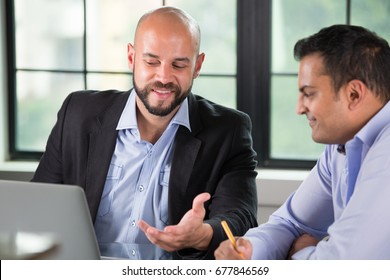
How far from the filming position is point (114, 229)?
2.57 metres

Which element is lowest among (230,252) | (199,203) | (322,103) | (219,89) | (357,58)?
(230,252)

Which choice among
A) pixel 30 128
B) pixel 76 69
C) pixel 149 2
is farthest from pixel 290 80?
pixel 30 128

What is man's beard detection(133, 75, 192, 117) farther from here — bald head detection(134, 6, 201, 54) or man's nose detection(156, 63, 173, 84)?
bald head detection(134, 6, 201, 54)

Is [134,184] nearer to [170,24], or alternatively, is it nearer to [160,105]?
[160,105]

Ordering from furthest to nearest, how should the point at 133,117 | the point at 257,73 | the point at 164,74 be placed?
the point at 257,73
the point at 133,117
the point at 164,74

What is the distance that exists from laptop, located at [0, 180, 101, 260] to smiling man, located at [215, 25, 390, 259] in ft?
1.61

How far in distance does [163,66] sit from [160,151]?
0.97 ft

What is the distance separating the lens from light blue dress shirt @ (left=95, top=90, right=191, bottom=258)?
257cm

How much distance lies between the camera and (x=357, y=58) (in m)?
1.99

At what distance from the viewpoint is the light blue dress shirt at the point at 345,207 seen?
1828mm

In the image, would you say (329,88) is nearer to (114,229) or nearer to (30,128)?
(114,229)

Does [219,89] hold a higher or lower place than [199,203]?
higher

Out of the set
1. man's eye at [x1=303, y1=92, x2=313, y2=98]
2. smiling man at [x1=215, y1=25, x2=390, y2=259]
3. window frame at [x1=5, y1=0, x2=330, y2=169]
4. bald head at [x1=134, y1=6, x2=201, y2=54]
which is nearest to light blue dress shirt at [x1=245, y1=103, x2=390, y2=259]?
smiling man at [x1=215, y1=25, x2=390, y2=259]

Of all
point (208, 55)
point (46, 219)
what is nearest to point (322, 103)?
point (46, 219)
